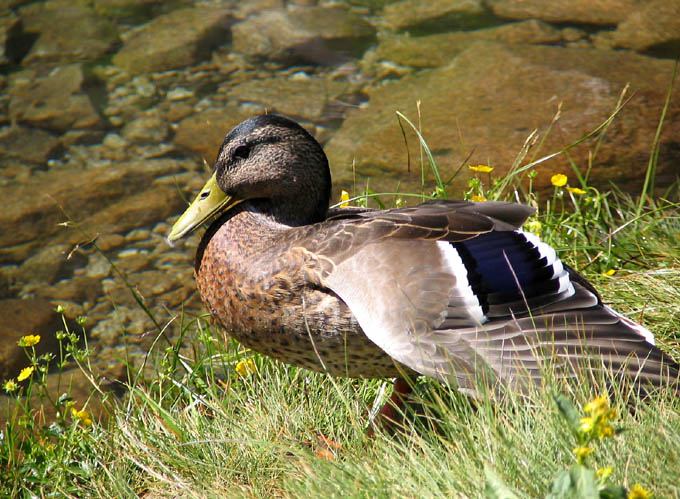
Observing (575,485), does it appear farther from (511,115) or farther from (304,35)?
(304,35)

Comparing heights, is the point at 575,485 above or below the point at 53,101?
above

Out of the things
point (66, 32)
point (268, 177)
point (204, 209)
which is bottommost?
point (66, 32)

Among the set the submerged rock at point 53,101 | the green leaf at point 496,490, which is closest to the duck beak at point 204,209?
the green leaf at point 496,490

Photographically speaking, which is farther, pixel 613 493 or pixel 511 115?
pixel 511 115

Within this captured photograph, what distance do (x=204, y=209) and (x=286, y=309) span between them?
664 mm

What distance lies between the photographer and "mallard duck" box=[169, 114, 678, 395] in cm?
226

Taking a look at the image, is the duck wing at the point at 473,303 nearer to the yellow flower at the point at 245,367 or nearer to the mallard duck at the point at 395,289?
the mallard duck at the point at 395,289

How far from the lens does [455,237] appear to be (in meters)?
2.55

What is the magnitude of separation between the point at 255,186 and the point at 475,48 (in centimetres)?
410

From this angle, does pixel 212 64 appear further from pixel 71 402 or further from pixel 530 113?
pixel 71 402

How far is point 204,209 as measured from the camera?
3.00 metres

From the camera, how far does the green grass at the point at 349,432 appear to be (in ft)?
6.10

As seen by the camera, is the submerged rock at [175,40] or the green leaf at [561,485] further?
the submerged rock at [175,40]

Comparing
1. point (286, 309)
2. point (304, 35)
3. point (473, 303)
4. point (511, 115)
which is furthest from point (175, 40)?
point (473, 303)
